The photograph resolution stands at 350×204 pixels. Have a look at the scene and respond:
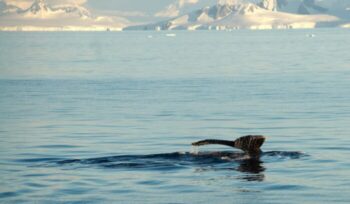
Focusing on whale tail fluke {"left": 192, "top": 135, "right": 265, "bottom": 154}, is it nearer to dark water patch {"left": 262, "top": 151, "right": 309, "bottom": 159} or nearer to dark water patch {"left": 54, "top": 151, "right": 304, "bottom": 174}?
dark water patch {"left": 54, "top": 151, "right": 304, "bottom": 174}

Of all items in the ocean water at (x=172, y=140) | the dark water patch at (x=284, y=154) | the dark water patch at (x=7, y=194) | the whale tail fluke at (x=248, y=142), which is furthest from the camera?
the dark water patch at (x=284, y=154)

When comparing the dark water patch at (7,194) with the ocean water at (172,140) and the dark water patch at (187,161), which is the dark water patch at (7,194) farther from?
the dark water patch at (187,161)

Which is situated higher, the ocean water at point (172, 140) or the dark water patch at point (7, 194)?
the ocean water at point (172, 140)

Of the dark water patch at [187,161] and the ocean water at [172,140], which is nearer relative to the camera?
the ocean water at [172,140]

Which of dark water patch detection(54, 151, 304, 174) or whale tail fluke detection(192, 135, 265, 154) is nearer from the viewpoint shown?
dark water patch detection(54, 151, 304, 174)

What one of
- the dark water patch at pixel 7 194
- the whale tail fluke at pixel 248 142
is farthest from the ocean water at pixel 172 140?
the whale tail fluke at pixel 248 142

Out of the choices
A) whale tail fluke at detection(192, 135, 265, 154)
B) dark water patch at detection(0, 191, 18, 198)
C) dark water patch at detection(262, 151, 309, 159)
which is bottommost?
dark water patch at detection(0, 191, 18, 198)

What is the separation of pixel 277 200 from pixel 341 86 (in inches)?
1885

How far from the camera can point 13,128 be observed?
44469 millimetres

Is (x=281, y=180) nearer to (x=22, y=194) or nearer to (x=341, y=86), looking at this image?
(x=22, y=194)

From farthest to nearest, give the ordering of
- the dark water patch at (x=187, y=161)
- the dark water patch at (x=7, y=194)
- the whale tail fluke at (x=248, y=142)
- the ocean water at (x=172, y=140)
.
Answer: the whale tail fluke at (x=248, y=142) < the dark water patch at (x=187, y=161) < the ocean water at (x=172, y=140) < the dark water patch at (x=7, y=194)

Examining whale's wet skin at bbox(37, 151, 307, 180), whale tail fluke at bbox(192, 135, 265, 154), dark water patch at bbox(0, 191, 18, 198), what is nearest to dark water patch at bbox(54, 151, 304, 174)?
whale's wet skin at bbox(37, 151, 307, 180)

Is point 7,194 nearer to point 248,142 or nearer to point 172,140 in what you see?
point 248,142

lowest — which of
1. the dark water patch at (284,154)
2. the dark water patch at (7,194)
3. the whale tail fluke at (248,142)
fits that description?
the dark water patch at (7,194)
